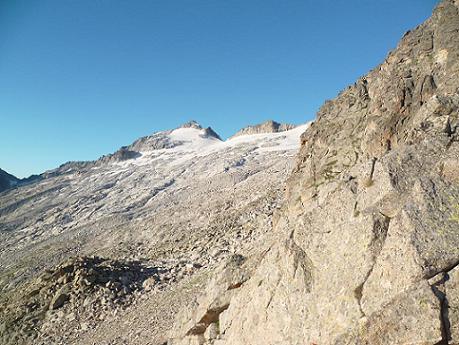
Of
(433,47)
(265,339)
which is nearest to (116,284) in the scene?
(265,339)

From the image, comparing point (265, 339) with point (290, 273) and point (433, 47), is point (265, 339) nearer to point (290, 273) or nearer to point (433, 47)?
point (290, 273)

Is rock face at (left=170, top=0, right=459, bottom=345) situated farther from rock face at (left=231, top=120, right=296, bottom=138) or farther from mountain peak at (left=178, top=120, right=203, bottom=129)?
mountain peak at (left=178, top=120, right=203, bottom=129)

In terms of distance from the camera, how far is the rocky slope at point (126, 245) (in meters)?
21.1

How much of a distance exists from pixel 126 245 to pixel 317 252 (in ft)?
123

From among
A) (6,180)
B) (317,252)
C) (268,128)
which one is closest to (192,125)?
(268,128)

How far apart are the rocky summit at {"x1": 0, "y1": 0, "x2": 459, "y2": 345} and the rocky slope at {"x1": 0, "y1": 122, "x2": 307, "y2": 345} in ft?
0.58

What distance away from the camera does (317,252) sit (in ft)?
30.4

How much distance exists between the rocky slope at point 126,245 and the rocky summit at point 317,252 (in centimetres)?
18

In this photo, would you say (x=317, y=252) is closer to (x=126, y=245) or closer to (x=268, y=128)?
(x=126, y=245)

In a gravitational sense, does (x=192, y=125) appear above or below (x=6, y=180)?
above

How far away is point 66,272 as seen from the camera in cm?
2616

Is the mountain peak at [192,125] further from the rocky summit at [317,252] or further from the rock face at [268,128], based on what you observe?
the rocky summit at [317,252]

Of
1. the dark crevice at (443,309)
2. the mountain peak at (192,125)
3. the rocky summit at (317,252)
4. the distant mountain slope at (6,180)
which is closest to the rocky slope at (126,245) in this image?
the rocky summit at (317,252)

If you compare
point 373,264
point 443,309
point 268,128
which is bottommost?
point 443,309
